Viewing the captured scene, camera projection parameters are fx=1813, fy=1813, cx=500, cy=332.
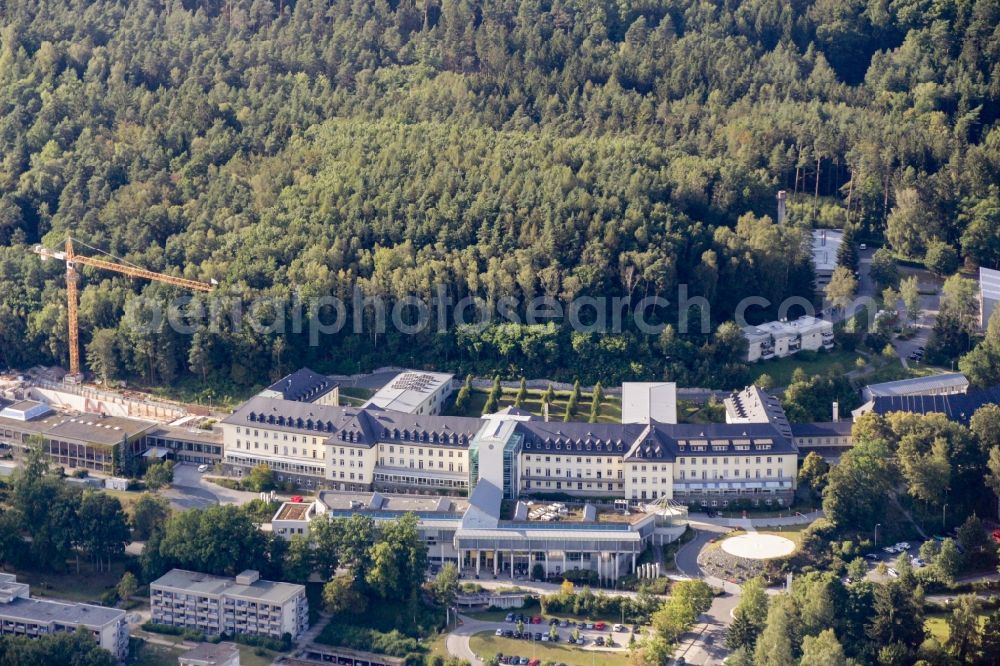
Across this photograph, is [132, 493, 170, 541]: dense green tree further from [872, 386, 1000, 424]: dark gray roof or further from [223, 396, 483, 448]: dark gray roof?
[872, 386, 1000, 424]: dark gray roof

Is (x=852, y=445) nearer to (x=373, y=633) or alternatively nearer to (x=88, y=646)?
(x=373, y=633)

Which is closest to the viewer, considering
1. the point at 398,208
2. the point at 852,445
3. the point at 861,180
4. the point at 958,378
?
the point at 852,445

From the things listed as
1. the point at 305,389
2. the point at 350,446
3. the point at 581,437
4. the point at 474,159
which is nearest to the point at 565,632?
the point at 581,437

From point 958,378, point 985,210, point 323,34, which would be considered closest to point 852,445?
point 958,378

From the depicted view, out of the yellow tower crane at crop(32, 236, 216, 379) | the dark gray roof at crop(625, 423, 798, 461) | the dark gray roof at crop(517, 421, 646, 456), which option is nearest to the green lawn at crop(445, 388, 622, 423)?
the dark gray roof at crop(517, 421, 646, 456)

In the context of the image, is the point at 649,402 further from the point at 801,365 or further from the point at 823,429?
the point at 801,365

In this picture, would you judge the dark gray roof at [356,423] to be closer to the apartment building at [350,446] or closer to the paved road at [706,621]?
the apartment building at [350,446]
